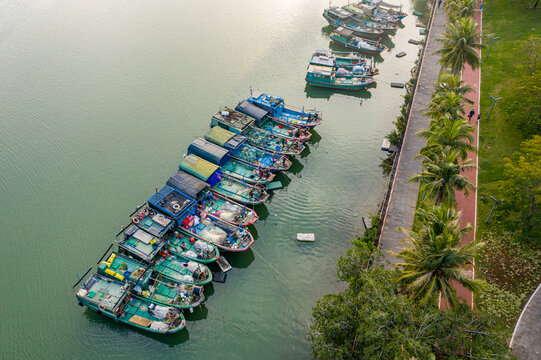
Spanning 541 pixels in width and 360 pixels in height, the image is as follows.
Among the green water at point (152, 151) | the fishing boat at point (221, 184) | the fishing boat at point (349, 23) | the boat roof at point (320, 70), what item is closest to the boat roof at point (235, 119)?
the green water at point (152, 151)

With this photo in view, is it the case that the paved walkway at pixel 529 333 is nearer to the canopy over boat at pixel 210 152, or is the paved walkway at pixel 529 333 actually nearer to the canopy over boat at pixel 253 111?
the canopy over boat at pixel 210 152

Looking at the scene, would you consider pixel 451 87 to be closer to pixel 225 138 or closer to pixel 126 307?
pixel 225 138

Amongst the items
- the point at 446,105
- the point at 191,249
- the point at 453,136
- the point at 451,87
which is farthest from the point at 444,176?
the point at 191,249

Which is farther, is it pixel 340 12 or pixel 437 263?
pixel 340 12

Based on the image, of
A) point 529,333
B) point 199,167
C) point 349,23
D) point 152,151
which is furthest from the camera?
point 349,23

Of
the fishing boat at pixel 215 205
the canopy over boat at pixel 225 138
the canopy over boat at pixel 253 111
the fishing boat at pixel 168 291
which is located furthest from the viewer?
the canopy over boat at pixel 253 111
